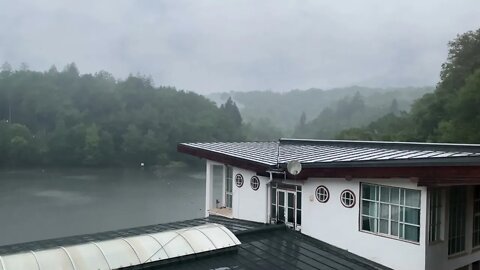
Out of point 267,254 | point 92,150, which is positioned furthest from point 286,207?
point 92,150

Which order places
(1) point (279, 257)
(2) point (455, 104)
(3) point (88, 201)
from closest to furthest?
(1) point (279, 257)
(2) point (455, 104)
(3) point (88, 201)

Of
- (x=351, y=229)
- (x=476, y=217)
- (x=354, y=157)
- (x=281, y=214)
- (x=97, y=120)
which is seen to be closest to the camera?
(x=351, y=229)

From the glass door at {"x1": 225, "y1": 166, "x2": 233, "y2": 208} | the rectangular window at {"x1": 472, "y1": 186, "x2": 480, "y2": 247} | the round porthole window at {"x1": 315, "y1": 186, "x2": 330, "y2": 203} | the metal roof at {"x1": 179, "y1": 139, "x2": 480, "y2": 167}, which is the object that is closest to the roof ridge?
the metal roof at {"x1": 179, "y1": 139, "x2": 480, "y2": 167}

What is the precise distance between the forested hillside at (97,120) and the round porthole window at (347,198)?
43.6 metres

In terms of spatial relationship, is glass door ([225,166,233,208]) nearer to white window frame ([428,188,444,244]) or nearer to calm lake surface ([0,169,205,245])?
white window frame ([428,188,444,244])

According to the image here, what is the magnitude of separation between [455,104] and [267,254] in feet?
77.5

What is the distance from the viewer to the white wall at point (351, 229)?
6660mm

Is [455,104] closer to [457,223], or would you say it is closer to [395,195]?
[457,223]

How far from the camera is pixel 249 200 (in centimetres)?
888

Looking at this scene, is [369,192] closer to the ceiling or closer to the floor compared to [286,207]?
closer to the ceiling

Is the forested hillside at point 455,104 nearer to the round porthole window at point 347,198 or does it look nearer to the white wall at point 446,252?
the white wall at point 446,252

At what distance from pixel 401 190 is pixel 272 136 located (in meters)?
78.4

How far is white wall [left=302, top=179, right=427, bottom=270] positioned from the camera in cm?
666

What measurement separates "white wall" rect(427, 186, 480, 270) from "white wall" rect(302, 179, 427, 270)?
25cm
